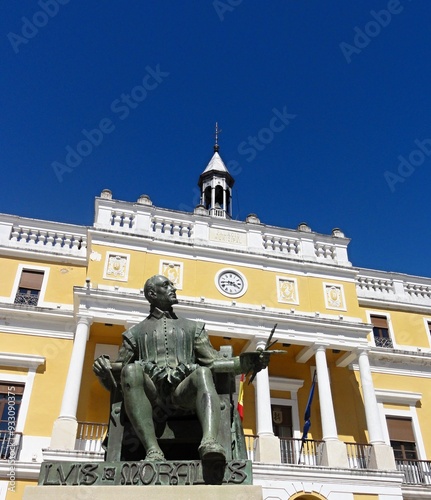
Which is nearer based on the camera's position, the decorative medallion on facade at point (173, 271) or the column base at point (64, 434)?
the column base at point (64, 434)

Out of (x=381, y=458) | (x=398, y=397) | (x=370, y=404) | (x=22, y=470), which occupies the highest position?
(x=398, y=397)

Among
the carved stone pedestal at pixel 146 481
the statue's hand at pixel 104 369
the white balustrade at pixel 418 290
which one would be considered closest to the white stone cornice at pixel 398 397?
the white balustrade at pixel 418 290

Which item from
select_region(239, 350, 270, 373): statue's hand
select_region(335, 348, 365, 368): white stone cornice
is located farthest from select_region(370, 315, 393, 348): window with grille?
select_region(239, 350, 270, 373): statue's hand

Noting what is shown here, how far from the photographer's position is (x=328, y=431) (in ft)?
50.4

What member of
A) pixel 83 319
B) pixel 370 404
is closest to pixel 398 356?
pixel 370 404

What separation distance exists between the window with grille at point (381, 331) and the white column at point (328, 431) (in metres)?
4.42

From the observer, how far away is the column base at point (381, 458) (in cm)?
1528

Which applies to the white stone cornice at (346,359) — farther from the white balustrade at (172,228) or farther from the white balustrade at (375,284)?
the white balustrade at (172,228)

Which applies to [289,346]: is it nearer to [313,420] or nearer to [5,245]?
[313,420]

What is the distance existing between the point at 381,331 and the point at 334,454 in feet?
22.6

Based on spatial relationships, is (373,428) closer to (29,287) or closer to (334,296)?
(334,296)

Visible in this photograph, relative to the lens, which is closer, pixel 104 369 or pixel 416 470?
pixel 104 369

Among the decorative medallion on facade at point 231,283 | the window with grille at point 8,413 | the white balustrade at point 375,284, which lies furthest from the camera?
the white balustrade at point 375,284

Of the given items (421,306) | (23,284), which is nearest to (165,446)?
(23,284)
